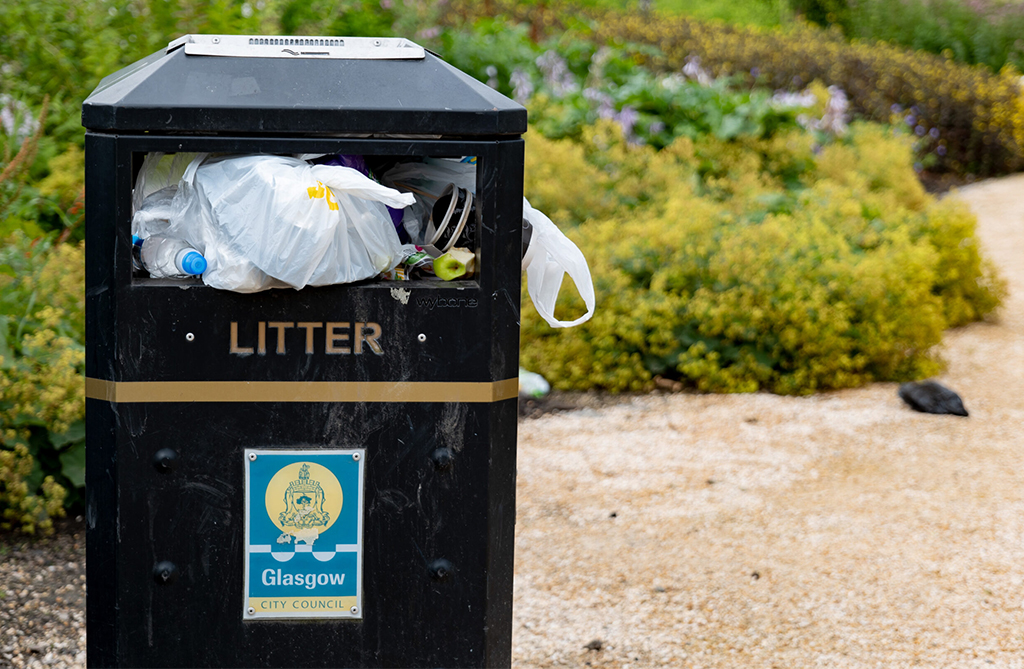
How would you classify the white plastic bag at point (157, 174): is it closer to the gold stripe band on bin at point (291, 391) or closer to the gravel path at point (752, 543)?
the gold stripe band on bin at point (291, 391)

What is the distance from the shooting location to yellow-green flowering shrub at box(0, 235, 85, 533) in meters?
3.41

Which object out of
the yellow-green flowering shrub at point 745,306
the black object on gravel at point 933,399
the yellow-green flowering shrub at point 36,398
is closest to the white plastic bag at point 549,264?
the yellow-green flowering shrub at point 36,398

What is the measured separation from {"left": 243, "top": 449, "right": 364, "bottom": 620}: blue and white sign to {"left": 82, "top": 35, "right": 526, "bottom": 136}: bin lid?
61 cm

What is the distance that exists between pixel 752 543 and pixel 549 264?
1.80 metres

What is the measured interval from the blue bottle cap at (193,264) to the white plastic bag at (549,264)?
0.69 metres

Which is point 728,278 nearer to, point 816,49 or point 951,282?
point 951,282

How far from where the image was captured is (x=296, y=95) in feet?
6.36

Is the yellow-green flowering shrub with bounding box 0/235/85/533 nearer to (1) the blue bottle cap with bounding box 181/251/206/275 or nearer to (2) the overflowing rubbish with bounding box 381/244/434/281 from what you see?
(1) the blue bottle cap with bounding box 181/251/206/275

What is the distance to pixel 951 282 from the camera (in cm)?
655

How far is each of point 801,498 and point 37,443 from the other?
2.78 m

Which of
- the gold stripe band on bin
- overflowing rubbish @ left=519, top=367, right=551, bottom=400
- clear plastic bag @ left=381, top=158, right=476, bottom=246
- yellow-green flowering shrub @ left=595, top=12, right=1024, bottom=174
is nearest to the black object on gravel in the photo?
overflowing rubbish @ left=519, top=367, right=551, bottom=400

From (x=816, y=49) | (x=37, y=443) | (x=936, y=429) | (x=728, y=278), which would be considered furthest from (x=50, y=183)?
(x=816, y=49)

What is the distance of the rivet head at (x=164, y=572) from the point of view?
2.01 m

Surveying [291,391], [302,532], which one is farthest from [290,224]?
[302,532]
